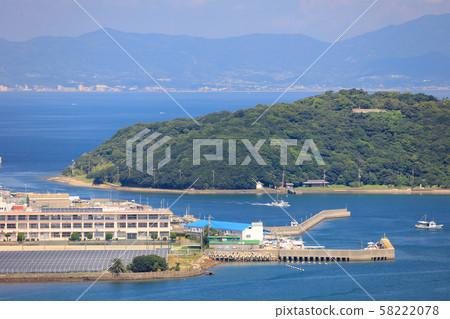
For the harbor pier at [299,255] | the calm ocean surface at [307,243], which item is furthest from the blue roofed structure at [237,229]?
the calm ocean surface at [307,243]

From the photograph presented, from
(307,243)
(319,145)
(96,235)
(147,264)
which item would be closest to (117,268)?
(147,264)

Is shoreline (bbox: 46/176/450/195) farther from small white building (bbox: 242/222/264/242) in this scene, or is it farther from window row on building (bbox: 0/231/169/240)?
window row on building (bbox: 0/231/169/240)

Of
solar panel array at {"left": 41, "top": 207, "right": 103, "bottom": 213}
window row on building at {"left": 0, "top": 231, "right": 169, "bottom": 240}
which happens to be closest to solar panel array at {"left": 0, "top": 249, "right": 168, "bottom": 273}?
window row on building at {"left": 0, "top": 231, "right": 169, "bottom": 240}

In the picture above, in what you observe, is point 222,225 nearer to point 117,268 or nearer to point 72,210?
point 72,210

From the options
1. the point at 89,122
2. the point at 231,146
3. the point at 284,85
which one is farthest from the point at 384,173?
the point at 284,85

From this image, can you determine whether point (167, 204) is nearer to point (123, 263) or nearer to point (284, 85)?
point (123, 263)

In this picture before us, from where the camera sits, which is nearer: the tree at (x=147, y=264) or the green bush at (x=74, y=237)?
the tree at (x=147, y=264)

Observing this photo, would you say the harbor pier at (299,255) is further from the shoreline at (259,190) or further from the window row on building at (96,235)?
the shoreline at (259,190)

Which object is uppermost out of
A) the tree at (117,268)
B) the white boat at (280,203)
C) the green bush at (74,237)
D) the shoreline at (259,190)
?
the shoreline at (259,190)
